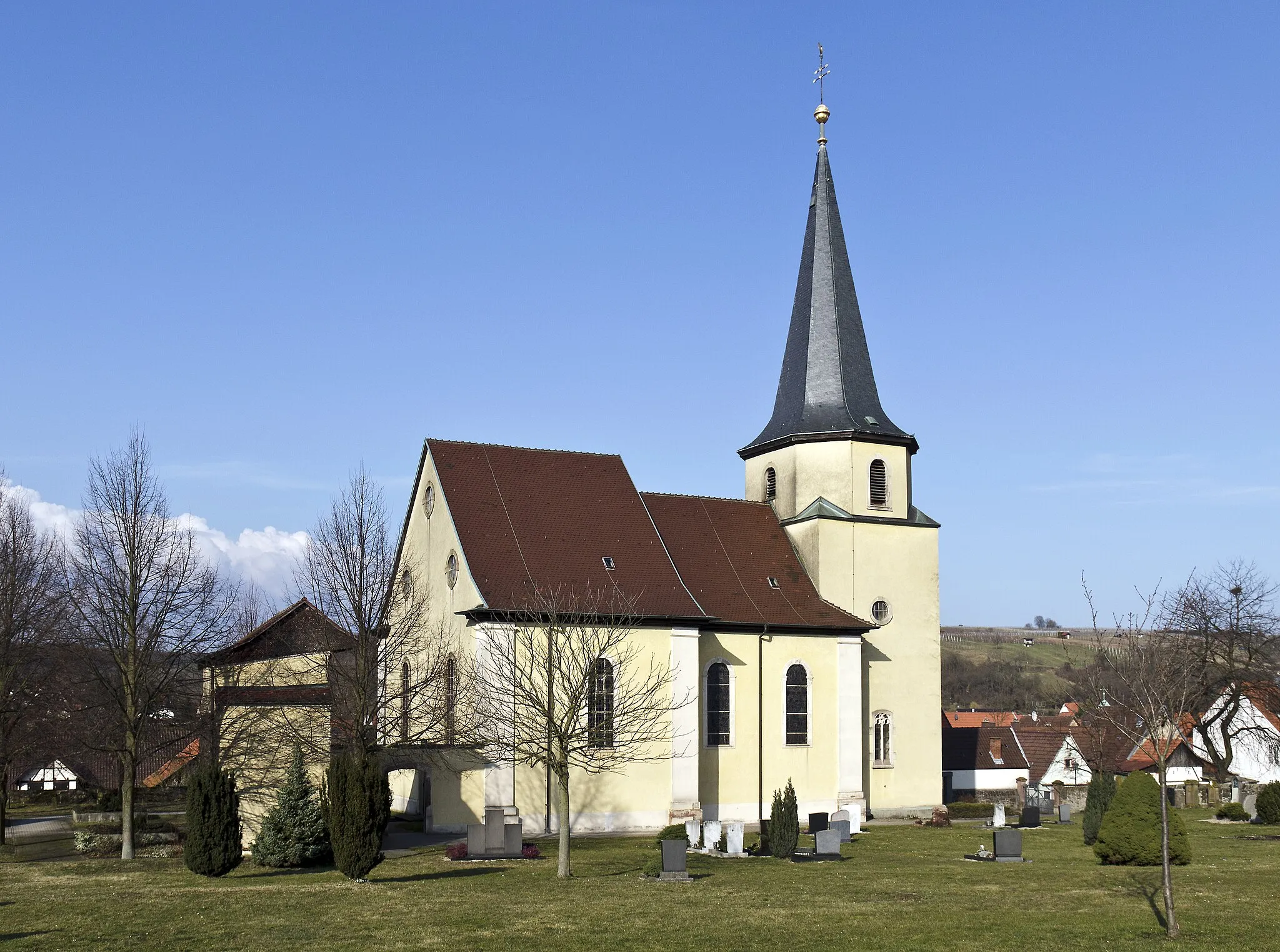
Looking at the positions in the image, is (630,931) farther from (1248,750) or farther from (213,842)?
(1248,750)

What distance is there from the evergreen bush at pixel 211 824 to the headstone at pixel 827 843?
11846mm

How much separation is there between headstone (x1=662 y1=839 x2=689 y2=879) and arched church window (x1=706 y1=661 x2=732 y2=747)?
12403 mm

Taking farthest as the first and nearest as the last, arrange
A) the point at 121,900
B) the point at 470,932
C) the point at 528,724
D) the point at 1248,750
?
the point at 1248,750
the point at 528,724
the point at 121,900
the point at 470,932

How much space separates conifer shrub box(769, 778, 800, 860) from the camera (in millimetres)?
25641

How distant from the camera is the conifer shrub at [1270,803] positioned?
108 ft

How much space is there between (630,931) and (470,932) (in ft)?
7.02

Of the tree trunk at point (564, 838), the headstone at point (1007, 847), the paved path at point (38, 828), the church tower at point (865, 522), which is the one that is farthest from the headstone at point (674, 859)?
the paved path at point (38, 828)

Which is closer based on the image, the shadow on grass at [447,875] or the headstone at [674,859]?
the headstone at [674,859]

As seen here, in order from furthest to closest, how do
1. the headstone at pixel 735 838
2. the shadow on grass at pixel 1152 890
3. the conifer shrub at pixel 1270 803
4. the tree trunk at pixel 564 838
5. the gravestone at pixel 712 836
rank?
the conifer shrub at pixel 1270 803
the gravestone at pixel 712 836
the headstone at pixel 735 838
the tree trunk at pixel 564 838
the shadow on grass at pixel 1152 890

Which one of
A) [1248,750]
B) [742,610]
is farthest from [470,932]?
[1248,750]

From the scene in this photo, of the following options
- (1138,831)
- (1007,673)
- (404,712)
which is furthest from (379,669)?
(1007,673)

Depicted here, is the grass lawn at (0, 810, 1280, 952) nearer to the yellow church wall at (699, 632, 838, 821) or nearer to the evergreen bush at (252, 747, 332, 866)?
the evergreen bush at (252, 747, 332, 866)

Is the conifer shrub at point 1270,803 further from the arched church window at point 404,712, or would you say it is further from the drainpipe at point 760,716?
the arched church window at point 404,712

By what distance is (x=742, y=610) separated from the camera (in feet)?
116
